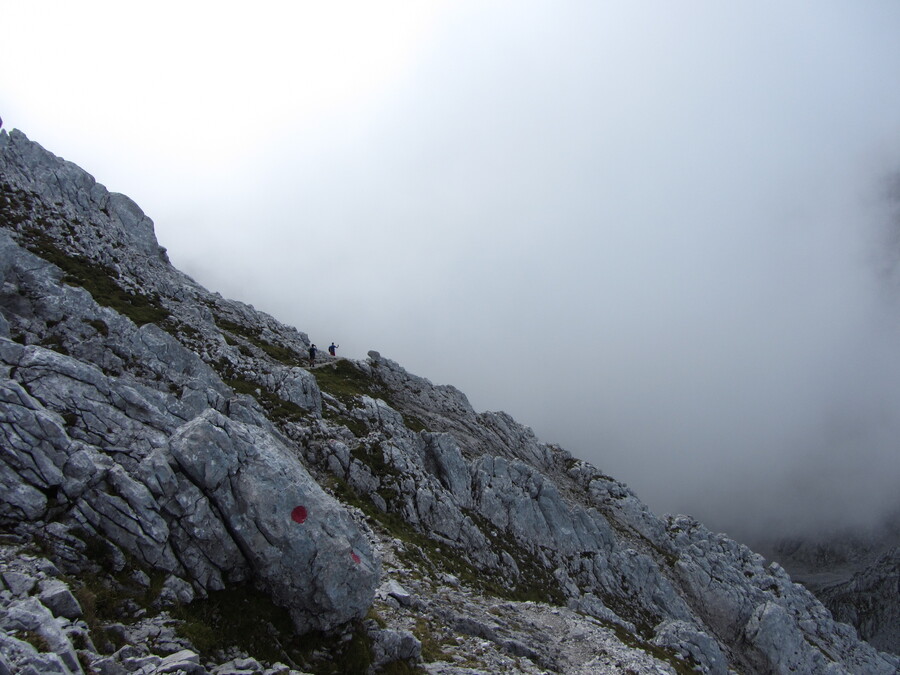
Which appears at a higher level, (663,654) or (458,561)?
(663,654)

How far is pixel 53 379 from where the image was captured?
820 inches

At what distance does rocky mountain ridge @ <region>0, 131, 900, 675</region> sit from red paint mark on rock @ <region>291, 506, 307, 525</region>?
12cm

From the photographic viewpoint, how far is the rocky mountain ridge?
15.3m

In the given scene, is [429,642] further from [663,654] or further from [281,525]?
[663,654]

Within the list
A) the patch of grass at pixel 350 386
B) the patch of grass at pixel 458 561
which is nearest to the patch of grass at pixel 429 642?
the patch of grass at pixel 458 561

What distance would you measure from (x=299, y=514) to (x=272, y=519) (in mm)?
1013

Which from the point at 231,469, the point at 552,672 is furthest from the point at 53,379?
the point at 552,672

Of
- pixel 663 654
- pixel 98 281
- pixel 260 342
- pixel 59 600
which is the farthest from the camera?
pixel 260 342

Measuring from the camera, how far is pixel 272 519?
1848 cm

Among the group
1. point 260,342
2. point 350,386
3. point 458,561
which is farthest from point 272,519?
point 260,342

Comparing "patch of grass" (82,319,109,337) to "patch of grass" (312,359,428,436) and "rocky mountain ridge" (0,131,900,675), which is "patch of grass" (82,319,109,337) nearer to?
"rocky mountain ridge" (0,131,900,675)

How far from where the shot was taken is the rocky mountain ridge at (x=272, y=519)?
50.2 ft

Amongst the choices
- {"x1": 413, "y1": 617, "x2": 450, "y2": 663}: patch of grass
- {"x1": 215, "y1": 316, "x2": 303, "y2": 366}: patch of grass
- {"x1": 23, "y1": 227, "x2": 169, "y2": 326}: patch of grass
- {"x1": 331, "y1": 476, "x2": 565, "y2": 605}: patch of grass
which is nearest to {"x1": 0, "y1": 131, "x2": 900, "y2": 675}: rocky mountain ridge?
{"x1": 413, "y1": 617, "x2": 450, "y2": 663}: patch of grass

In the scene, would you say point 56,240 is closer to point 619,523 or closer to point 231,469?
point 231,469
